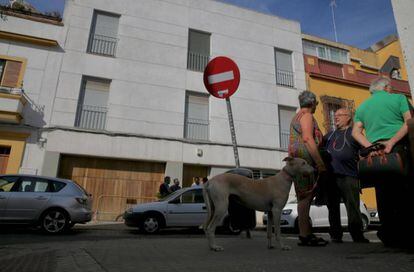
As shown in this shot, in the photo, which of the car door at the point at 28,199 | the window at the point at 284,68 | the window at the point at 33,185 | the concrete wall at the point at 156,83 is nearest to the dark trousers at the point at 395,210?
the car door at the point at 28,199

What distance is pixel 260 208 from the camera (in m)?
3.62

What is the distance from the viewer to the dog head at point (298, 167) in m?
3.64

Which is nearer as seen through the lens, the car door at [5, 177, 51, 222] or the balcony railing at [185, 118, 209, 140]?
the car door at [5, 177, 51, 222]

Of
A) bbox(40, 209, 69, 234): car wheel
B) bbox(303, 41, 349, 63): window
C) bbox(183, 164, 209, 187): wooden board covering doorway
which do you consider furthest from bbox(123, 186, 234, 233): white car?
bbox(303, 41, 349, 63): window

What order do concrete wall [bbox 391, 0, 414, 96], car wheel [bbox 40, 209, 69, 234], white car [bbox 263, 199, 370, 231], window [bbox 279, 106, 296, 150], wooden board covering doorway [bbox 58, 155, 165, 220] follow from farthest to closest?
window [bbox 279, 106, 296, 150] < wooden board covering doorway [bbox 58, 155, 165, 220] < white car [bbox 263, 199, 370, 231] < car wheel [bbox 40, 209, 69, 234] < concrete wall [bbox 391, 0, 414, 96]

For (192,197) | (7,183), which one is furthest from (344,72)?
(7,183)

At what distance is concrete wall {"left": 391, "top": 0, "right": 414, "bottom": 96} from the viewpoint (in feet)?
8.26

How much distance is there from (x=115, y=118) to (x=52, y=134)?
9.18 feet

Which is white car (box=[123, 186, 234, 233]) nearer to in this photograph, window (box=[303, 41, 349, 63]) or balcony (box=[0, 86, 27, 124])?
balcony (box=[0, 86, 27, 124])

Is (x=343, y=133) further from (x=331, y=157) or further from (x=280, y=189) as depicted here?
(x=280, y=189)

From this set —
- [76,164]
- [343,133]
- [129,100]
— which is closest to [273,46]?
[129,100]

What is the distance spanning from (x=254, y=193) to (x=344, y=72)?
19.2 meters

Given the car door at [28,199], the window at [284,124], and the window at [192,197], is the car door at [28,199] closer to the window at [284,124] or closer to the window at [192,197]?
the window at [192,197]

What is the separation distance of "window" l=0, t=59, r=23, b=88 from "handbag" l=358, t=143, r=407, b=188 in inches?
564
